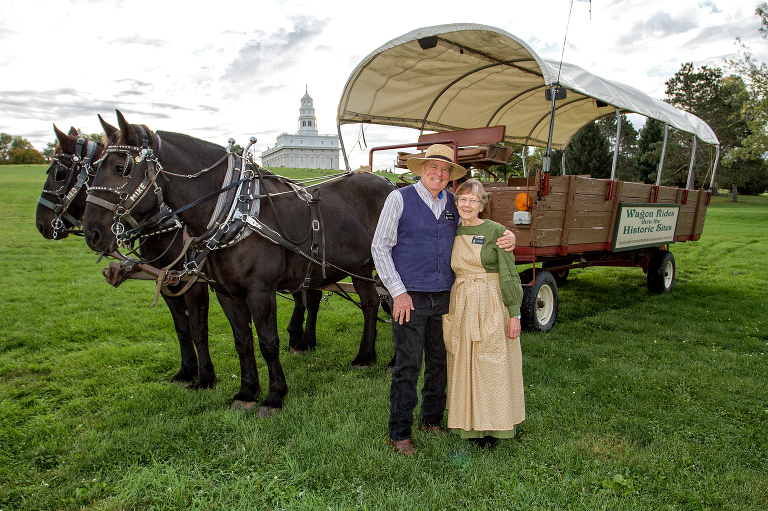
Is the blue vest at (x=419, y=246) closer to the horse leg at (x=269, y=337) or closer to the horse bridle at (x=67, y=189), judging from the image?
the horse leg at (x=269, y=337)

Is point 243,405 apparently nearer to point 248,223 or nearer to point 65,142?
point 248,223

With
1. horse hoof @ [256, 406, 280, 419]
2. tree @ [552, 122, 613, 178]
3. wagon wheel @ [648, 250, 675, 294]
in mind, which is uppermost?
tree @ [552, 122, 613, 178]

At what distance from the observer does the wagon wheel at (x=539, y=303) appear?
5668 millimetres

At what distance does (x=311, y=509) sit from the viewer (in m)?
2.59

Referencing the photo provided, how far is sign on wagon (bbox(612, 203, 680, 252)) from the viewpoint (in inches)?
250

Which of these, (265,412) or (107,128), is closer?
(107,128)

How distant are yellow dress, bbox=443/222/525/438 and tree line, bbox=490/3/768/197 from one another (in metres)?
20.6

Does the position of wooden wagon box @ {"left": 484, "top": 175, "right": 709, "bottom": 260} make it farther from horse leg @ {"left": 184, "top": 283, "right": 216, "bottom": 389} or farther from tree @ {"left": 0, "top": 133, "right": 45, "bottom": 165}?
tree @ {"left": 0, "top": 133, "right": 45, "bottom": 165}

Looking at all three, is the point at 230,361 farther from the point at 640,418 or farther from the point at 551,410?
the point at 640,418

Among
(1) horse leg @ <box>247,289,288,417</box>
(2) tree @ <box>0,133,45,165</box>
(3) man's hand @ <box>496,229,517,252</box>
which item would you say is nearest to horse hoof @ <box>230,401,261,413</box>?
(1) horse leg @ <box>247,289,288,417</box>

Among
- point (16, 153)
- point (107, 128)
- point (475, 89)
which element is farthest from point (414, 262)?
point (16, 153)

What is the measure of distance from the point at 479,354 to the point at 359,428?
3.66 ft

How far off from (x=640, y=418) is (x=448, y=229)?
7.31ft

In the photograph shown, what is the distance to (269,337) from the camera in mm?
3809
